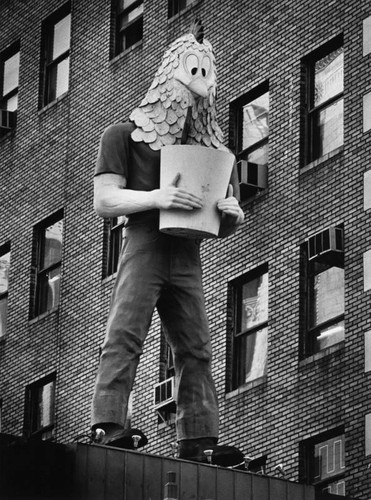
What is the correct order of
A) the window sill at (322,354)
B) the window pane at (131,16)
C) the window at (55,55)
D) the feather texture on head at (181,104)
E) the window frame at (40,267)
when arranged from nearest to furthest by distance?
the feather texture on head at (181,104) < the window sill at (322,354) < the window pane at (131,16) < the window frame at (40,267) < the window at (55,55)

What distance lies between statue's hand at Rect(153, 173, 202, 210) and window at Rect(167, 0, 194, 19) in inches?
711

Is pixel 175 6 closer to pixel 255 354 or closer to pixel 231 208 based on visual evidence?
pixel 255 354

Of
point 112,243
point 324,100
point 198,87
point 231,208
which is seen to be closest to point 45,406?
point 112,243

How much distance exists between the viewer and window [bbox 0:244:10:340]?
144 ft

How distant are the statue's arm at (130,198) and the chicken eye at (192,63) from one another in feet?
4.59

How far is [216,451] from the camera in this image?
2278 cm

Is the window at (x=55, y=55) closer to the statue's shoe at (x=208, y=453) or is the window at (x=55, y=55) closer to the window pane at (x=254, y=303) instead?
the window pane at (x=254, y=303)

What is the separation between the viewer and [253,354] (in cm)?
3578

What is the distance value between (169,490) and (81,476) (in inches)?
41.2

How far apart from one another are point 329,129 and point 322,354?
4184 mm

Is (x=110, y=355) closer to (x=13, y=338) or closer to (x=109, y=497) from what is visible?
(x=109, y=497)

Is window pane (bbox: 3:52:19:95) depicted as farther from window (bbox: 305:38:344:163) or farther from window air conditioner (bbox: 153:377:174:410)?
window (bbox: 305:38:344:163)

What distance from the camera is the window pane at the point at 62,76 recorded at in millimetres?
44031

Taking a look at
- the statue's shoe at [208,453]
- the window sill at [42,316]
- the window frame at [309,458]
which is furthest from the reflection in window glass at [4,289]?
the statue's shoe at [208,453]
